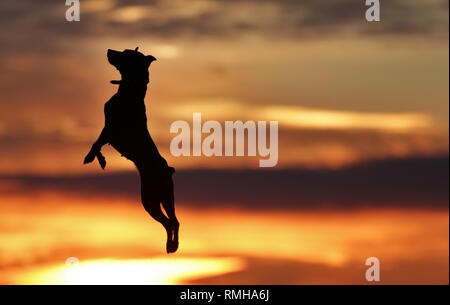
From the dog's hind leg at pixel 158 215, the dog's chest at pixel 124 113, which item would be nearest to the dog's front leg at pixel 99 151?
the dog's chest at pixel 124 113

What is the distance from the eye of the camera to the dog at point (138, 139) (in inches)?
4144

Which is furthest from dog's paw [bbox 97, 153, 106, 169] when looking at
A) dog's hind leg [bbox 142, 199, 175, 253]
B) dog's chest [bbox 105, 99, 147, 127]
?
dog's hind leg [bbox 142, 199, 175, 253]

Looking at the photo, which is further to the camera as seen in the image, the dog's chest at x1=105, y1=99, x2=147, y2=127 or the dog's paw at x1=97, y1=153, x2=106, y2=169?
the dog's paw at x1=97, y1=153, x2=106, y2=169

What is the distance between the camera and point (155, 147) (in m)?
105

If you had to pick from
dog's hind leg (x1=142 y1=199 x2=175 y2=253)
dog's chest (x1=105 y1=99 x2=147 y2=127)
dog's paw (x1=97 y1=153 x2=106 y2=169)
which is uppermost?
dog's chest (x1=105 y1=99 x2=147 y2=127)

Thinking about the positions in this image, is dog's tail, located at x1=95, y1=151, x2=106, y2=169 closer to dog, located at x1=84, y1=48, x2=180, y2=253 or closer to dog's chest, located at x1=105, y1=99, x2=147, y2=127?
dog, located at x1=84, y1=48, x2=180, y2=253

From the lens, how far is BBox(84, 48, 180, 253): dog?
105250mm

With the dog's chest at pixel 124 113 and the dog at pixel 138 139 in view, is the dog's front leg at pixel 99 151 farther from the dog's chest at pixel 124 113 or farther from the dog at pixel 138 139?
the dog's chest at pixel 124 113
